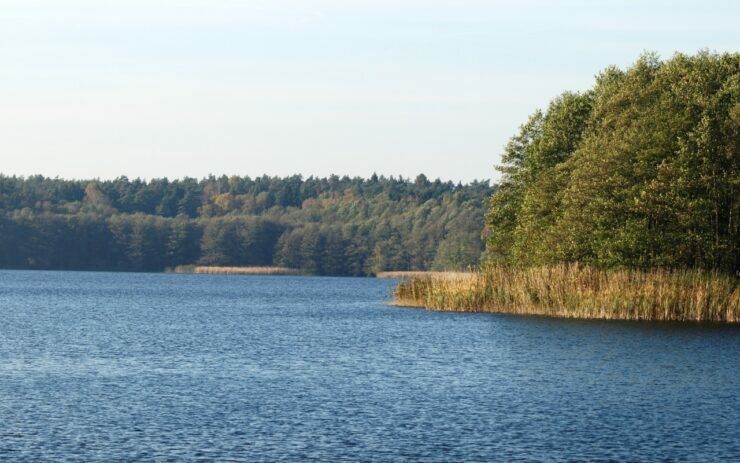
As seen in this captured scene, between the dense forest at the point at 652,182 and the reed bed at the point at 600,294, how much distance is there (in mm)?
1272

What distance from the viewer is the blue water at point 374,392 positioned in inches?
956

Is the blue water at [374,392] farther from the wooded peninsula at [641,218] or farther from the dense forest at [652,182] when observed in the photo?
the dense forest at [652,182]

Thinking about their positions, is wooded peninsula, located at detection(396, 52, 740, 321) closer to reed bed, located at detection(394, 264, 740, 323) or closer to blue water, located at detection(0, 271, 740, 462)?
reed bed, located at detection(394, 264, 740, 323)

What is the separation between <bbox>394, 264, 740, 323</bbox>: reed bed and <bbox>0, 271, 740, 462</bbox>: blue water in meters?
1.54

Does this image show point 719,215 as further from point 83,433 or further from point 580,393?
point 83,433

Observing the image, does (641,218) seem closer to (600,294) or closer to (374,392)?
(600,294)

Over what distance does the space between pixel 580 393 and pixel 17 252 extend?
177 meters

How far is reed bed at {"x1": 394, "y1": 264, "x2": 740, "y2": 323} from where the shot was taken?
52.3m

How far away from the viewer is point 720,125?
5891 cm

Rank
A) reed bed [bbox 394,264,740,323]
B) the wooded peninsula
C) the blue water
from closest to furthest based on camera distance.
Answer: the blue water, reed bed [bbox 394,264,740,323], the wooded peninsula

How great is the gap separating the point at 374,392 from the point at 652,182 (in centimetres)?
2893

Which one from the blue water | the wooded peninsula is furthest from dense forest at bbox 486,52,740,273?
the blue water

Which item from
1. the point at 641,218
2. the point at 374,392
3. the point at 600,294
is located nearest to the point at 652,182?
the point at 641,218

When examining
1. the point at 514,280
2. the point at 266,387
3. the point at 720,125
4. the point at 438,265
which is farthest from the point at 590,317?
the point at 438,265
